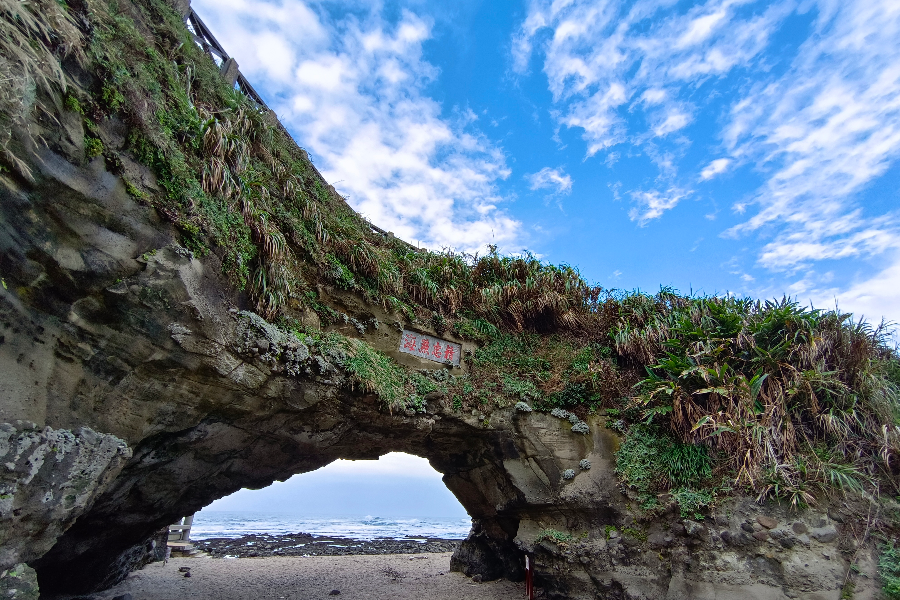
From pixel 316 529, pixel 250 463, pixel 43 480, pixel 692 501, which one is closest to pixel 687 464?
pixel 692 501

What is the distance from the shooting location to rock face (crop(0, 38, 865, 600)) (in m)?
3.96

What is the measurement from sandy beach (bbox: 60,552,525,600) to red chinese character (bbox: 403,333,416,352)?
5517mm

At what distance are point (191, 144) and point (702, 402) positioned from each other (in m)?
8.92

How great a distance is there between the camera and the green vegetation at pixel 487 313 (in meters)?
4.75

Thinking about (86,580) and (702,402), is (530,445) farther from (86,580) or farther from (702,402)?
(86,580)

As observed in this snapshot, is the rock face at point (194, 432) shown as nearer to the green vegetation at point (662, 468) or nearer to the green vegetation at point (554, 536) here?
the green vegetation at point (554, 536)

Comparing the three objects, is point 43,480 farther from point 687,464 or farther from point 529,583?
point 529,583

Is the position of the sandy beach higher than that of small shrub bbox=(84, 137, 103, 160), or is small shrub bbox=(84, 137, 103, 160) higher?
small shrub bbox=(84, 137, 103, 160)

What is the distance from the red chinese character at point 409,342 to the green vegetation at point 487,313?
475 mm

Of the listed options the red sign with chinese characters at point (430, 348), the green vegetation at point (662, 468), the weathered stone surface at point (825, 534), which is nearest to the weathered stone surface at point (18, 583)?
the red sign with chinese characters at point (430, 348)

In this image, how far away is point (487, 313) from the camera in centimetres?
918

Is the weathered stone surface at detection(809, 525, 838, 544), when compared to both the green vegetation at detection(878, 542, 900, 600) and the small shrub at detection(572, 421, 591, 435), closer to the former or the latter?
the green vegetation at detection(878, 542, 900, 600)

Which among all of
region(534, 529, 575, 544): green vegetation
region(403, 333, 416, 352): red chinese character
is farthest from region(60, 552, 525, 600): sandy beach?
region(403, 333, 416, 352): red chinese character

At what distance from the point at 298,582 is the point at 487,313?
809 centimetres
